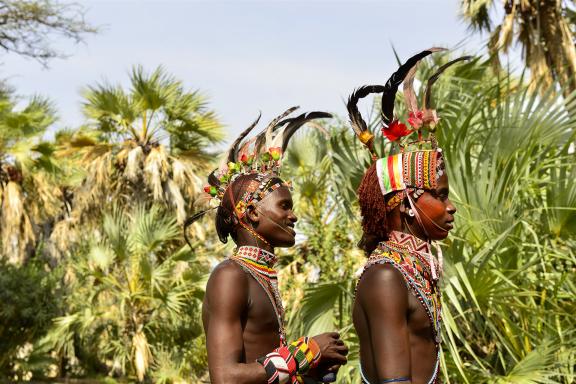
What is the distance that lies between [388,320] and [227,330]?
696 millimetres

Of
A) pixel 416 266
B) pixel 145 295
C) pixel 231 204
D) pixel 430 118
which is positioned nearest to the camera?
pixel 416 266

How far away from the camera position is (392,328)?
289 cm

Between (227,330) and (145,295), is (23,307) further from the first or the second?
(227,330)

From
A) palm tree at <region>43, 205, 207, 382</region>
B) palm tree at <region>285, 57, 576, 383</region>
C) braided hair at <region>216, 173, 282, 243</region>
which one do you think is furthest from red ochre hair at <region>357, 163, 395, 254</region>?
palm tree at <region>43, 205, 207, 382</region>

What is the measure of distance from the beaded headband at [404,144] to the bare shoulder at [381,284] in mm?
325

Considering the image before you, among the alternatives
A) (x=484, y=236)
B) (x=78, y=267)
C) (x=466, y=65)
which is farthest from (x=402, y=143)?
(x=78, y=267)

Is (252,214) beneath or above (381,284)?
above

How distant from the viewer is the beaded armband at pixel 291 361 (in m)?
3.29

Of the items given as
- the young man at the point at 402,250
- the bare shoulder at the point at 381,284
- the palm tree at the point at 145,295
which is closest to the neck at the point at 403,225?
the young man at the point at 402,250

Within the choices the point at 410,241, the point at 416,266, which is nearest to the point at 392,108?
the point at 410,241

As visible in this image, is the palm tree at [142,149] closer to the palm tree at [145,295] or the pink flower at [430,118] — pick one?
the palm tree at [145,295]

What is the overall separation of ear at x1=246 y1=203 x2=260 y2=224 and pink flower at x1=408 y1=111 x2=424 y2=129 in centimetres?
81

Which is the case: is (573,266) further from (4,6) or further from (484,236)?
(4,6)

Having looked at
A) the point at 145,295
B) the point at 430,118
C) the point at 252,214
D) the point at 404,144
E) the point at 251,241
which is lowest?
the point at 145,295
